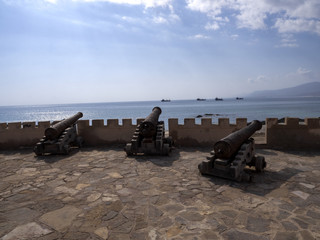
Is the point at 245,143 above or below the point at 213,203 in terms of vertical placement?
above

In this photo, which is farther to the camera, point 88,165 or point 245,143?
point 88,165

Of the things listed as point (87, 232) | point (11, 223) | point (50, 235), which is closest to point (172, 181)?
point (87, 232)

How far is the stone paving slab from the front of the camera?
3.10 m

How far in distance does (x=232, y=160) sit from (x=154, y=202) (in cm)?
216

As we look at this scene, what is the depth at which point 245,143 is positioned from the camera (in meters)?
5.52

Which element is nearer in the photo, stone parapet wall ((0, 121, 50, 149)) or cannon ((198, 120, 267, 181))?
cannon ((198, 120, 267, 181))

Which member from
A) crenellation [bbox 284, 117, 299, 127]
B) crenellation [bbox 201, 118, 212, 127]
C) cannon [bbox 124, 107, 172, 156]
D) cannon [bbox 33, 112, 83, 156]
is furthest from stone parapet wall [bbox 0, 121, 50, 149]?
crenellation [bbox 284, 117, 299, 127]

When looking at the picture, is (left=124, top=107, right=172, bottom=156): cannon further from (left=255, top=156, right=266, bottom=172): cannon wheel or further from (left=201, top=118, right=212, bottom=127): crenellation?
(left=255, top=156, right=266, bottom=172): cannon wheel

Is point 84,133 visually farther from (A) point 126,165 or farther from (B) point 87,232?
(B) point 87,232

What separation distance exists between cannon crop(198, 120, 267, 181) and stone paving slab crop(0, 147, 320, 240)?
188mm

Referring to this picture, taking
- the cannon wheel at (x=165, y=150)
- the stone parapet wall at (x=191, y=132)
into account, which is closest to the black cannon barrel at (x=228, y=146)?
the cannon wheel at (x=165, y=150)

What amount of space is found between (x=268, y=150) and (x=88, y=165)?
6.02 meters

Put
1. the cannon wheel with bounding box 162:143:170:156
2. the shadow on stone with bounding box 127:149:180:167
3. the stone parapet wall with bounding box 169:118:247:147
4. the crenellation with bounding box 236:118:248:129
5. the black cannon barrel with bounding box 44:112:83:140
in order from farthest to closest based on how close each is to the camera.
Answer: the stone parapet wall with bounding box 169:118:247:147
the crenellation with bounding box 236:118:248:129
the black cannon barrel with bounding box 44:112:83:140
the cannon wheel with bounding box 162:143:170:156
the shadow on stone with bounding box 127:149:180:167

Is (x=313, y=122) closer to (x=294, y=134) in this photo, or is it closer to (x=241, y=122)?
(x=294, y=134)
